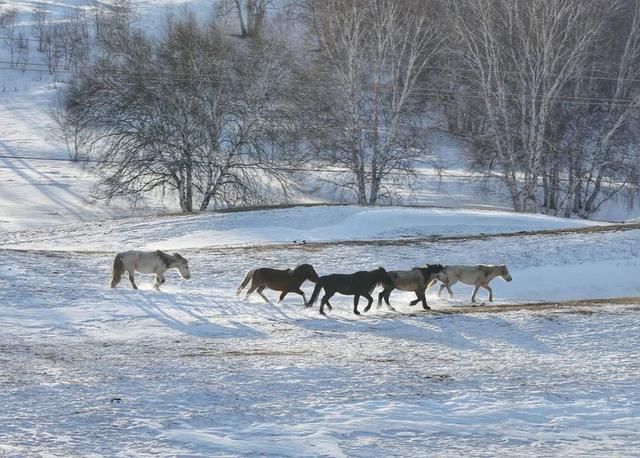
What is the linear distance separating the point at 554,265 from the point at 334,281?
8.56 metres

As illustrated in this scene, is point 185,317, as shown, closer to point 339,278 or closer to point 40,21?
point 339,278

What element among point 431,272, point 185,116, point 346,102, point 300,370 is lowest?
point 300,370

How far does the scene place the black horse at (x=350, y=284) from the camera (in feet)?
60.7

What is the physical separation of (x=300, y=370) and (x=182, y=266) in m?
9.33

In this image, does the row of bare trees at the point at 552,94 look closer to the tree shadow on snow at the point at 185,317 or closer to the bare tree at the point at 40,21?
the tree shadow on snow at the point at 185,317

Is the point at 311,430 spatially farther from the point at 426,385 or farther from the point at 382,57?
the point at 382,57

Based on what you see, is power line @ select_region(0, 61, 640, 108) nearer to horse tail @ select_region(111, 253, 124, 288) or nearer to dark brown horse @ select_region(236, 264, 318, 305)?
horse tail @ select_region(111, 253, 124, 288)

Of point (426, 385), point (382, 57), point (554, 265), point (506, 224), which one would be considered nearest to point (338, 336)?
point (426, 385)

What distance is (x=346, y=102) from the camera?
46.5 metres

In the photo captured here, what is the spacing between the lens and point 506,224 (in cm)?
3191

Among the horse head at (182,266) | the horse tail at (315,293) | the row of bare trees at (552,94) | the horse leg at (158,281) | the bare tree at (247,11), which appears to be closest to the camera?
the horse tail at (315,293)

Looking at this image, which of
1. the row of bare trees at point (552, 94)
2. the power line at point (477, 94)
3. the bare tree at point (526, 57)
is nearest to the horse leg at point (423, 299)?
the bare tree at point (526, 57)

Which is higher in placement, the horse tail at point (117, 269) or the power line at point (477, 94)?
the power line at point (477, 94)

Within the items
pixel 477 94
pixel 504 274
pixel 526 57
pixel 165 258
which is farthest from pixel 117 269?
pixel 477 94
